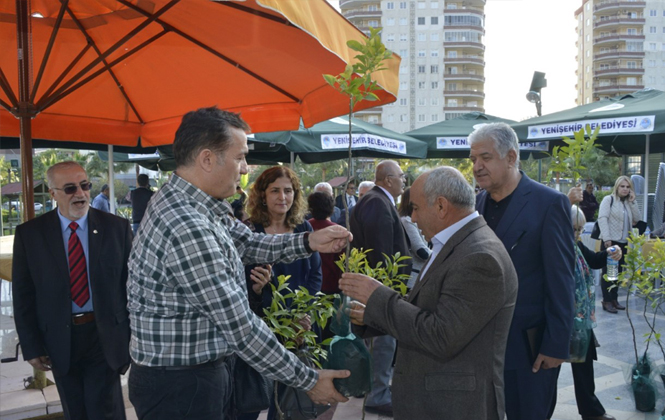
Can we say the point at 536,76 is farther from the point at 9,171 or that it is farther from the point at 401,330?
the point at 9,171

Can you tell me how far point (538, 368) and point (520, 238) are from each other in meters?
0.68

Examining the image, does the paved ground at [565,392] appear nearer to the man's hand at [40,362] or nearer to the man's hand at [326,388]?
the man's hand at [40,362]

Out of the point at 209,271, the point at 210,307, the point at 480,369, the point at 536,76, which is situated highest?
the point at 536,76

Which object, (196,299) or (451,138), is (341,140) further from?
(196,299)

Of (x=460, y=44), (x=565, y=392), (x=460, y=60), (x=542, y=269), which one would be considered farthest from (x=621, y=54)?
(x=542, y=269)

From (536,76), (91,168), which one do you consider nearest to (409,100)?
(91,168)

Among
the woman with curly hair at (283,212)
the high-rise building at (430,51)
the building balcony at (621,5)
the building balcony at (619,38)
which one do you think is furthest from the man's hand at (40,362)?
the building balcony at (621,5)

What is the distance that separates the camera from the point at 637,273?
4.32 metres

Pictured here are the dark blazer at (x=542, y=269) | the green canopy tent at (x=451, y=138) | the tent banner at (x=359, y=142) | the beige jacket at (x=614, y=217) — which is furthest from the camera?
the green canopy tent at (x=451, y=138)

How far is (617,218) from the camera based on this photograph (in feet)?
25.6

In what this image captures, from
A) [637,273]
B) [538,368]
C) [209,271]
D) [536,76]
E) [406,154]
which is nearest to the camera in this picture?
[209,271]

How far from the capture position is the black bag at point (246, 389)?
2.19 meters

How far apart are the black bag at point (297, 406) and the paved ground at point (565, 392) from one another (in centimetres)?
231

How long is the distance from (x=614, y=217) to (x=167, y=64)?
6785 millimetres
